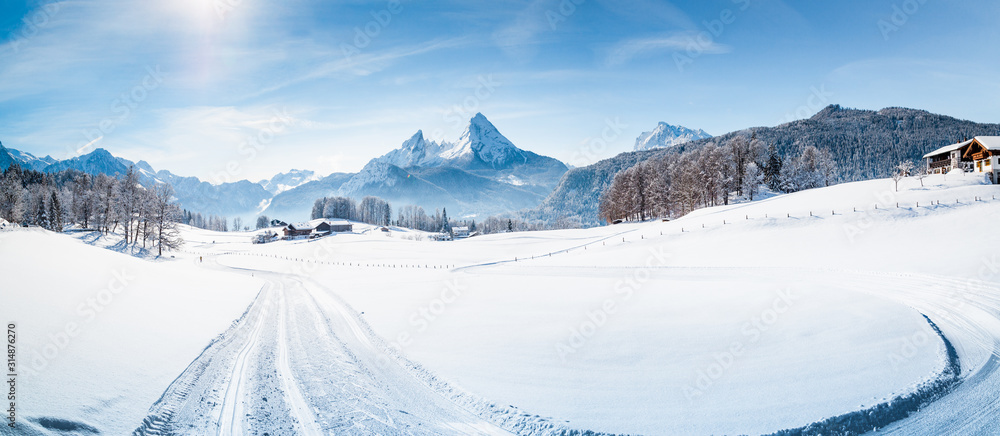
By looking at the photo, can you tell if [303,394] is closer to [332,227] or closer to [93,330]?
[93,330]

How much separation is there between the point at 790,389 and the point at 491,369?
7.66 meters

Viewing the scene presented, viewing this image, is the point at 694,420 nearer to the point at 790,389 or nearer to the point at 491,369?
the point at 790,389

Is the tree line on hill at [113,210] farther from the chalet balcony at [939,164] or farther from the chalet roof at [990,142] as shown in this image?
the chalet balcony at [939,164]

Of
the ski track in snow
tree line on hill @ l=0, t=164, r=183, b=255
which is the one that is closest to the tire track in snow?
the ski track in snow

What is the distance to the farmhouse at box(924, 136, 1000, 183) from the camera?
156ft

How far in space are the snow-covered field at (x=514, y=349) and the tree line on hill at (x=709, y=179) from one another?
44026 millimetres

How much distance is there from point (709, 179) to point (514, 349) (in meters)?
69.6

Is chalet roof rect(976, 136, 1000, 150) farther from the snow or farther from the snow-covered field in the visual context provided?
the snow

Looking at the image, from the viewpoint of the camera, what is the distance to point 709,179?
69750 mm

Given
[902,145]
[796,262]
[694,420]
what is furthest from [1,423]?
[902,145]

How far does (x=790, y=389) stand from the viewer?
30.1 feet

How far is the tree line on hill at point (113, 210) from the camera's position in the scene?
50.2m

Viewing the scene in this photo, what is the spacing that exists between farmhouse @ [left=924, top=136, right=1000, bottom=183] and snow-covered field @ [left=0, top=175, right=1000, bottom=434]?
37.4m

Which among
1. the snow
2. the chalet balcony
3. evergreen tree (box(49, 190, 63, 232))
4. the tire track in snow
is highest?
the chalet balcony
